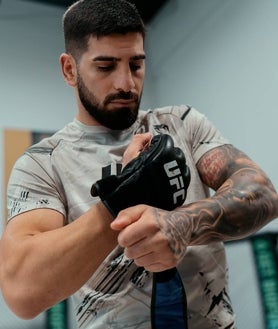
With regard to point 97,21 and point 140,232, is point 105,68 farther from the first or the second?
point 140,232

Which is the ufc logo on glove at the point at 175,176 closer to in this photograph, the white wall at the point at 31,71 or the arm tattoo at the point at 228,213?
the arm tattoo at the point at 228,213

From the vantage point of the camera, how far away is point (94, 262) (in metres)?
0.74

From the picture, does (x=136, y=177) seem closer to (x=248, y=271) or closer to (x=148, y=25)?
(x=248, y=271)

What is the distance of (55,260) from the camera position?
73 centimetres

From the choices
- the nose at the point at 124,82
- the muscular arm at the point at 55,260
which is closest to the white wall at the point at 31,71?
the nose at the point at 124,82

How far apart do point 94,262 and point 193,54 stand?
2134mm

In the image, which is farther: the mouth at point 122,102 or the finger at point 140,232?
the mouth at point 122,102

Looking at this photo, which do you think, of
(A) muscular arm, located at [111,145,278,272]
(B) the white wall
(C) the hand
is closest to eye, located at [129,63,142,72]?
(A) muscular arm, located at [111,145,278,272]

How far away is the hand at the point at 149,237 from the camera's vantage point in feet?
2.04

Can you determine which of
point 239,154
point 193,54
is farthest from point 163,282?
point 193,54

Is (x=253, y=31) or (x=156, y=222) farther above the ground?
(x=253, y=31)

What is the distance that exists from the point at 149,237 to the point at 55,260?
198 millimetres

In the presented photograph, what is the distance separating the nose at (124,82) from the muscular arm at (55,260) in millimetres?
395

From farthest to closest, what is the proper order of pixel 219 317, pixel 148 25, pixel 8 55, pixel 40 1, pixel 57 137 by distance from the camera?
pixel 148 25
pixel 40 1
pixel 8 55
pixel 57 137
pixel 219 317
